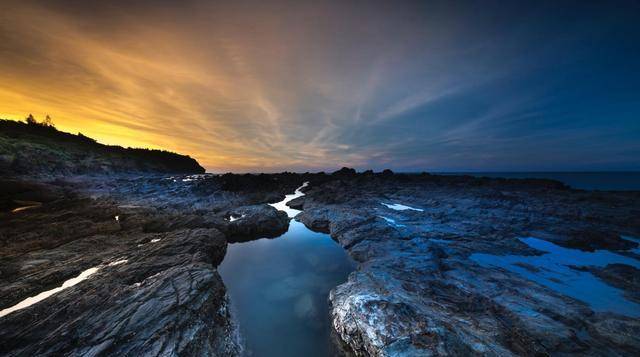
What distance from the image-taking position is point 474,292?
10.6 metres

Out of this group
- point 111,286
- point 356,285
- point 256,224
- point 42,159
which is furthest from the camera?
point 42,159

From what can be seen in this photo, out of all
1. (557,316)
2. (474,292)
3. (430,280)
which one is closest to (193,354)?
(430,280)

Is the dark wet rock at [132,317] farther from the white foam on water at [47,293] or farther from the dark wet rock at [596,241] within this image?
the dark wet rock at [596,241]

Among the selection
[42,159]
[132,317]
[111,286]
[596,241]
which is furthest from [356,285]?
→ [42,159]

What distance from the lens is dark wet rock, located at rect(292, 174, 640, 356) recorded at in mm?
7323

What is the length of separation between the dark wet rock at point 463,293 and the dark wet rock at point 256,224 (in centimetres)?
633

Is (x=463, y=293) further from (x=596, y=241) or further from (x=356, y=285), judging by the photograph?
(x=596, y=241)

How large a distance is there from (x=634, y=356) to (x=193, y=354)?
1479 centimetres

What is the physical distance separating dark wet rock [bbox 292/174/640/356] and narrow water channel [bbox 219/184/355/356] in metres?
1.43

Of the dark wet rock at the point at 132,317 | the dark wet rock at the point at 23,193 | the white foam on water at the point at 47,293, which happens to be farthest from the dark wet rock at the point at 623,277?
the dark wet rock at the point at 23,193

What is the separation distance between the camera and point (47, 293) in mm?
10070

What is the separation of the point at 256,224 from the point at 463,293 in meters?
19.9

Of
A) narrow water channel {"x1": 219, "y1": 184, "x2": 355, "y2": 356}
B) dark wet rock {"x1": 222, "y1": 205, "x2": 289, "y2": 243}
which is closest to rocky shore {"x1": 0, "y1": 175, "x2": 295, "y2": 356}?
dark wet rock {"x1": 222, "y1": 205, "x2": 289, "y2": 243}

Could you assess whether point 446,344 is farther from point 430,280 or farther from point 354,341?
point 430,280
